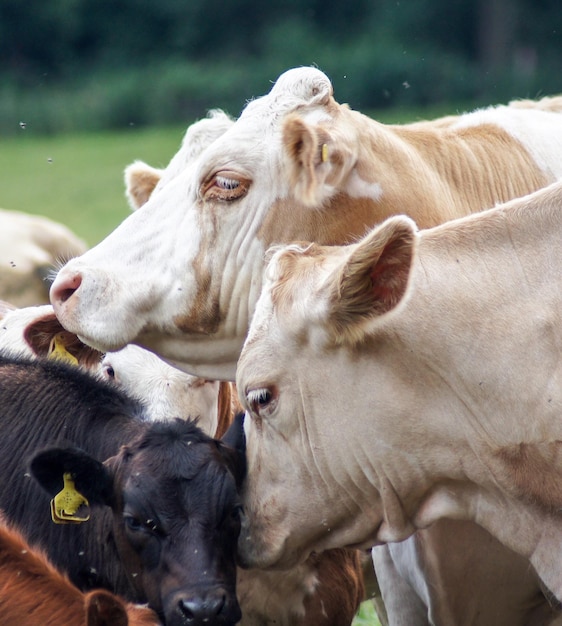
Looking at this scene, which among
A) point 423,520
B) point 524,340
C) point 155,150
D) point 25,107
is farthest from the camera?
point 25,107

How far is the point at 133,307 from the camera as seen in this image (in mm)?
4039

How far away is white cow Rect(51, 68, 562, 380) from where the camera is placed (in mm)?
3943

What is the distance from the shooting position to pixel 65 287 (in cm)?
413

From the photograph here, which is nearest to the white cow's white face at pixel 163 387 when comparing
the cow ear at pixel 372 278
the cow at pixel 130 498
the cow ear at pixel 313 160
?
the cow at pixel 130 498

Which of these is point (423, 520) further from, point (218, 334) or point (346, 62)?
point (346, 62)

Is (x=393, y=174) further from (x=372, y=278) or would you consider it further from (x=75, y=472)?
(x=75, y=472)

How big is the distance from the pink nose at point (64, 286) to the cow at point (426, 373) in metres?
0.75

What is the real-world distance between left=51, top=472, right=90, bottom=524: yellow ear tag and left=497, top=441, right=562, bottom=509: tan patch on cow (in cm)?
141

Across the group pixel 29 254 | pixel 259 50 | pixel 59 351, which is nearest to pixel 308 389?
pixel 59 351

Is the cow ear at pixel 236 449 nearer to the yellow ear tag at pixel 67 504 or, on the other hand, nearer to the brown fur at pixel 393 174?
the yellow ear tag at pixel 67 504

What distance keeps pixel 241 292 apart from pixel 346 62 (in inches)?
1213

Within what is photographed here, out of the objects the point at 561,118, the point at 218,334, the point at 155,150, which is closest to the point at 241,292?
the point at 218,334

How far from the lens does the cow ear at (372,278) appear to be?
325 cm

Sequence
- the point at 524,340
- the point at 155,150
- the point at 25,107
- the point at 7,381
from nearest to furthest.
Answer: the point at 524,340, the point at 7,381, the point at 155,150, the point at 25,107
